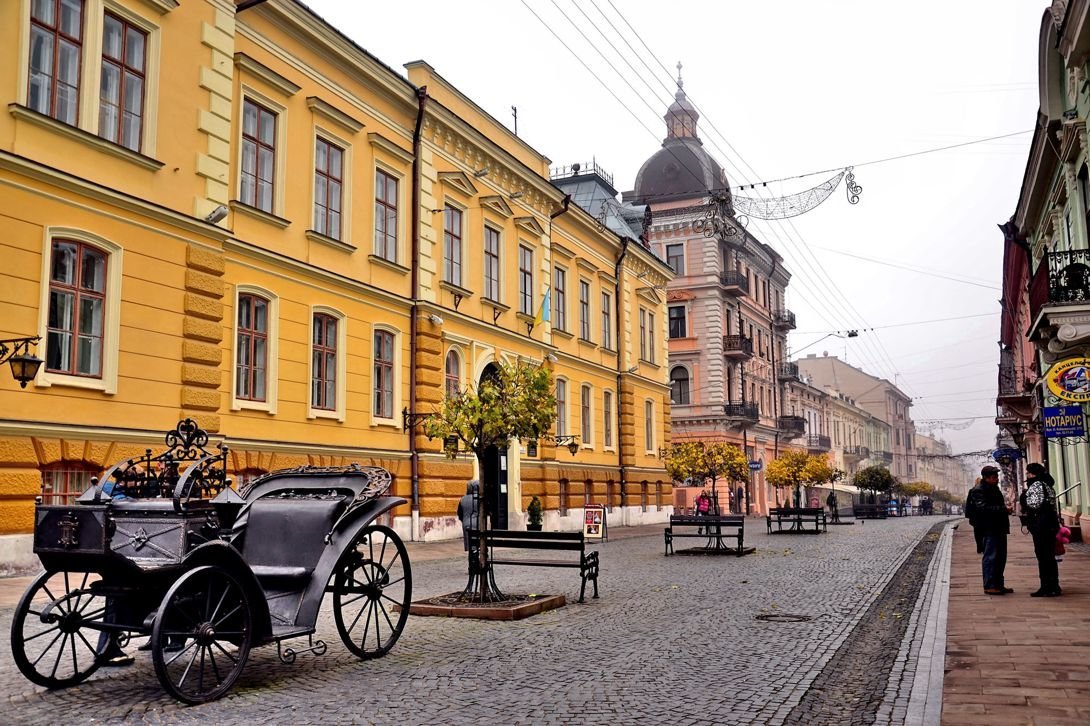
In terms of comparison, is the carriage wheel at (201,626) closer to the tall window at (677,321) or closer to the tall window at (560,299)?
the tall window at (560,299)

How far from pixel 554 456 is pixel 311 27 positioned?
50.3 feet

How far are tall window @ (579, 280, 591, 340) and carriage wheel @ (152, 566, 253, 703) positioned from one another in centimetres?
2708

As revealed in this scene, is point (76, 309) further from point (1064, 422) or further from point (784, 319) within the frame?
point (784, 319)

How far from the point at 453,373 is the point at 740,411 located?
3026 cm

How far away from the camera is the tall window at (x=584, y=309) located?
33625 millimetres

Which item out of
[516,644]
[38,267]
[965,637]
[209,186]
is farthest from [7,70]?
[965,637]

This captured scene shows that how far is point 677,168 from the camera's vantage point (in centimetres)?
5469

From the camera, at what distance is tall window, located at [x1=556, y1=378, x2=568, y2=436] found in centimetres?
3119

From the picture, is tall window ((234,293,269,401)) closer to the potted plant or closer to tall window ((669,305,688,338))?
the potted plant

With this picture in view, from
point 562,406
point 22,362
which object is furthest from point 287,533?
point 562,406

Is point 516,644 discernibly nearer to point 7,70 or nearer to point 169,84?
point 7,70

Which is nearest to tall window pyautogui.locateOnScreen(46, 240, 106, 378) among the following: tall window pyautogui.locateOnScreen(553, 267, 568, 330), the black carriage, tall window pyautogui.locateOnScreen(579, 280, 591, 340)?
the black carriage

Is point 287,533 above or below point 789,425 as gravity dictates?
below

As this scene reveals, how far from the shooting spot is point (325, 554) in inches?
293
